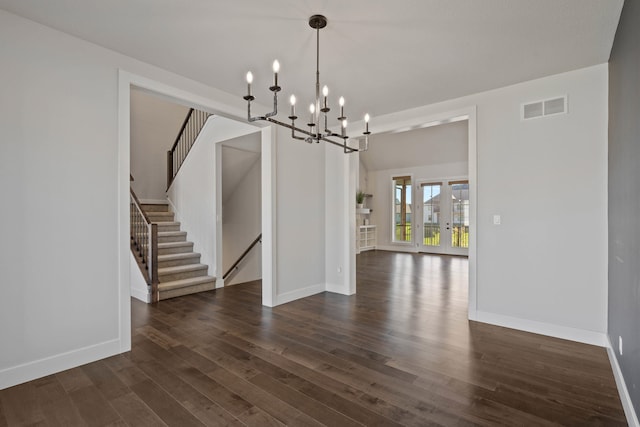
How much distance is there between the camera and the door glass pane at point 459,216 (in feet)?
31.5

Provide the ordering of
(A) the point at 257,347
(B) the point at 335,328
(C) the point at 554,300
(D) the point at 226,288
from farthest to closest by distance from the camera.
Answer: (D) the point at 226,288
(B) the point at 335,328
(C) the point at 554,300
(A) the point at 257,347

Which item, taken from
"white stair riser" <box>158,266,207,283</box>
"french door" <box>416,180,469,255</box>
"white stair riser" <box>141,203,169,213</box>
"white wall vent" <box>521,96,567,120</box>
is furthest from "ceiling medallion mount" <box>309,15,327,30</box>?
"french door" <box>416,180,469,255</box>

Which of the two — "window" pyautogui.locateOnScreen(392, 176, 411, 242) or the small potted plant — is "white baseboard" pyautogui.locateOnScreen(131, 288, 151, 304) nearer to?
the small potted plant

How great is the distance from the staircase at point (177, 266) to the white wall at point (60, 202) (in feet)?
6.67

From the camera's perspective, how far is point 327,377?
2.54 m

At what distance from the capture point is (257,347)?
309 centimetres

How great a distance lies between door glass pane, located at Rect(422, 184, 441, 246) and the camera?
1011 cm

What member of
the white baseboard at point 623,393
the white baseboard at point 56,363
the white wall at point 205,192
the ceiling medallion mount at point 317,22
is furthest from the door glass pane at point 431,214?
the white baseboard at point 56,363

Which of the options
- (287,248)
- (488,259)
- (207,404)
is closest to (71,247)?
(207,404)

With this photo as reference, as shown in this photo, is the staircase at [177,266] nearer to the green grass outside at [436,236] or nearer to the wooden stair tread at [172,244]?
the wooden stair tread at [172,244]

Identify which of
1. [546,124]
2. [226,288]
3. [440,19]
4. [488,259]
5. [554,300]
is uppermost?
[440,19]

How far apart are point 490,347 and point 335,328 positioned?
1.56m

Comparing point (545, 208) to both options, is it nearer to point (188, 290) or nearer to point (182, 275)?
point (188, 290)

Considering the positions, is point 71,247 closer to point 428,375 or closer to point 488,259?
point 428,375
